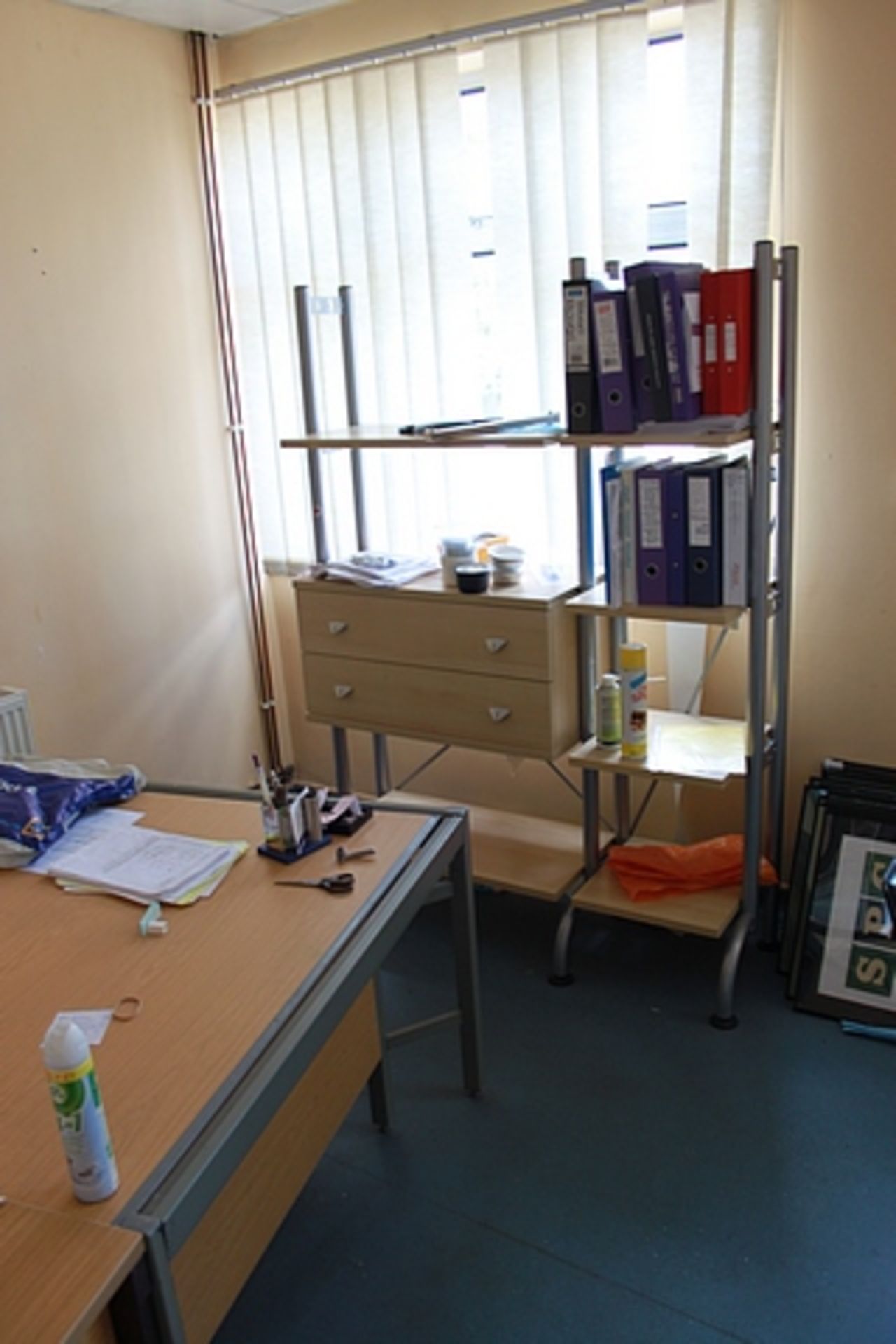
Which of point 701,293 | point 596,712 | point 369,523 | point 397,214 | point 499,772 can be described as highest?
point 397,214

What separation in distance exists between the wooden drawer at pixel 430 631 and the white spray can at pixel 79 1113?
169 cm

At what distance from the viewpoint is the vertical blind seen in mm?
2668

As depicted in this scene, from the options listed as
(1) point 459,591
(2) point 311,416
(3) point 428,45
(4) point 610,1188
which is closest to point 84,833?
(1) point 459,591

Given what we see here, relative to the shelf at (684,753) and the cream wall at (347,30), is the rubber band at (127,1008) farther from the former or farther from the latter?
the cream wall at (347,30)

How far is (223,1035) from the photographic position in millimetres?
1493

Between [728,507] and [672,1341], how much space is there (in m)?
1.61

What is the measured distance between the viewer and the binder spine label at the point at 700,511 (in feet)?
8.04

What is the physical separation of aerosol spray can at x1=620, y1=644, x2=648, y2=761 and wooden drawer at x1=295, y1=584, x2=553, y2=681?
0.19 m

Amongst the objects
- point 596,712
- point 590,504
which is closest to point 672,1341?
point 596,712

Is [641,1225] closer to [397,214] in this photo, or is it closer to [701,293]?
[701,293]

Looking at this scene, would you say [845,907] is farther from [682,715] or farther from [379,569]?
[379,569]

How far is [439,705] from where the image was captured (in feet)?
9.61

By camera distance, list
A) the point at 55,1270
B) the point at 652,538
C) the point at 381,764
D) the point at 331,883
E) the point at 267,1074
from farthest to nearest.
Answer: the point at 381,764 < the point at 652,538 < the point at 331,883 < the point at 267,1074 < the point at 55,1270

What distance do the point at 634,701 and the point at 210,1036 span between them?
5.00 ft
